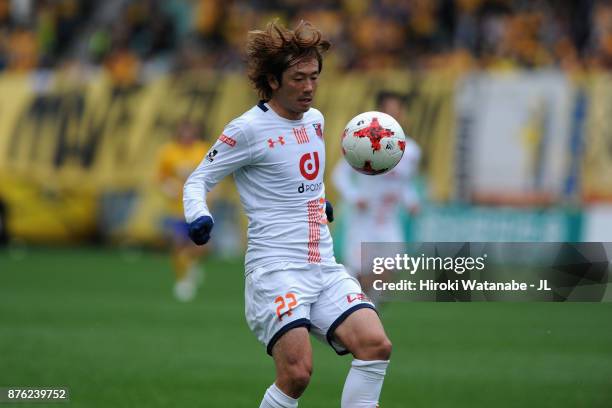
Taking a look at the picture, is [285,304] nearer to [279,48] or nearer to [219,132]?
[279,48]

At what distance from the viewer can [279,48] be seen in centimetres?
646

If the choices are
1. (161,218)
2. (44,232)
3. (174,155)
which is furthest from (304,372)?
(44,232)

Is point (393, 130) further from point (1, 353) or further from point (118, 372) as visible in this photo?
point (1, 353)

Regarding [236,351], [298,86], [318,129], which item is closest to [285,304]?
[318,129]

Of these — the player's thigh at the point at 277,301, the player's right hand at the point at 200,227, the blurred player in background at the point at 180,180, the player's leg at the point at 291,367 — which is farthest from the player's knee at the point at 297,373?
the blurred player in background at the point at 180,180

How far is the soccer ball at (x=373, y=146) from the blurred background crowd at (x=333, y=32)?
14.3 meters

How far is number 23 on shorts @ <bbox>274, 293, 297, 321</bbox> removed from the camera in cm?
625

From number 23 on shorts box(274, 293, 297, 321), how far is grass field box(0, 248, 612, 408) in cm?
213

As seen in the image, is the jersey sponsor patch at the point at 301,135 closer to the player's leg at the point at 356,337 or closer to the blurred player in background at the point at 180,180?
the player's leg at the point at 356,337

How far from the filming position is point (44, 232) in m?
24.7

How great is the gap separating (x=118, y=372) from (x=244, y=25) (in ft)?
56.9

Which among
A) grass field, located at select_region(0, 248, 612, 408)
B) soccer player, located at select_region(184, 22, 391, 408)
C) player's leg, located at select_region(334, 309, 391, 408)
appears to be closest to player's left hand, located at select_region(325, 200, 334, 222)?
soccer player, located at select_region(184, 22, 391, 408)

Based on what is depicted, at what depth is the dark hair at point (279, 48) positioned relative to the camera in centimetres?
646

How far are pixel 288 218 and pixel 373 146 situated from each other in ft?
2.64
